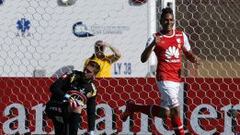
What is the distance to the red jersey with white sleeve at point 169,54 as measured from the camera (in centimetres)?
805

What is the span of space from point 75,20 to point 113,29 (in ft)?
1.75

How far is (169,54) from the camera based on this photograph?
8094 mm

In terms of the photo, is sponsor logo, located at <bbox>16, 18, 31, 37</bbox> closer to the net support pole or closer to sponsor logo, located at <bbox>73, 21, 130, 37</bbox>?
sponsor logo, located at <bbox>73, 21, 130, 37</bbox>

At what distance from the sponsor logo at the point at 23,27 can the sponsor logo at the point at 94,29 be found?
24.2 inches

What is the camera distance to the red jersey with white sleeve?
26.4ft

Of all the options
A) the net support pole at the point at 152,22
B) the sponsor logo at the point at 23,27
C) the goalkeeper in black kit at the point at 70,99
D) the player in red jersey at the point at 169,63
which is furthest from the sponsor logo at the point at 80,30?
the player in red jersey at the point at 169,63

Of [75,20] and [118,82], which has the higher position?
[75,20]

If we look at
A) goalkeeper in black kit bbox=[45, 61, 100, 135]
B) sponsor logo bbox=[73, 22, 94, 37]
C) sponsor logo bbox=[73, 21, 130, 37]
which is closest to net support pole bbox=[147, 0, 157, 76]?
sponsor logo bbox=[73, 21, 130, 37]

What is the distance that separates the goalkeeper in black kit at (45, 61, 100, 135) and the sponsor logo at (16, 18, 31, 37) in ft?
7.25

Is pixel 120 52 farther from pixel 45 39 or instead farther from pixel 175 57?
pixel 175 57

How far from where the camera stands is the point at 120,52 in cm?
1018

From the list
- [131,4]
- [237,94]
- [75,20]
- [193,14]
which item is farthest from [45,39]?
[237,94]

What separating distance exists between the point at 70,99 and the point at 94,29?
2296 mm

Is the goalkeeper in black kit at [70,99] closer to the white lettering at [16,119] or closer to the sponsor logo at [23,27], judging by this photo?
the white lettering at [16,119]
